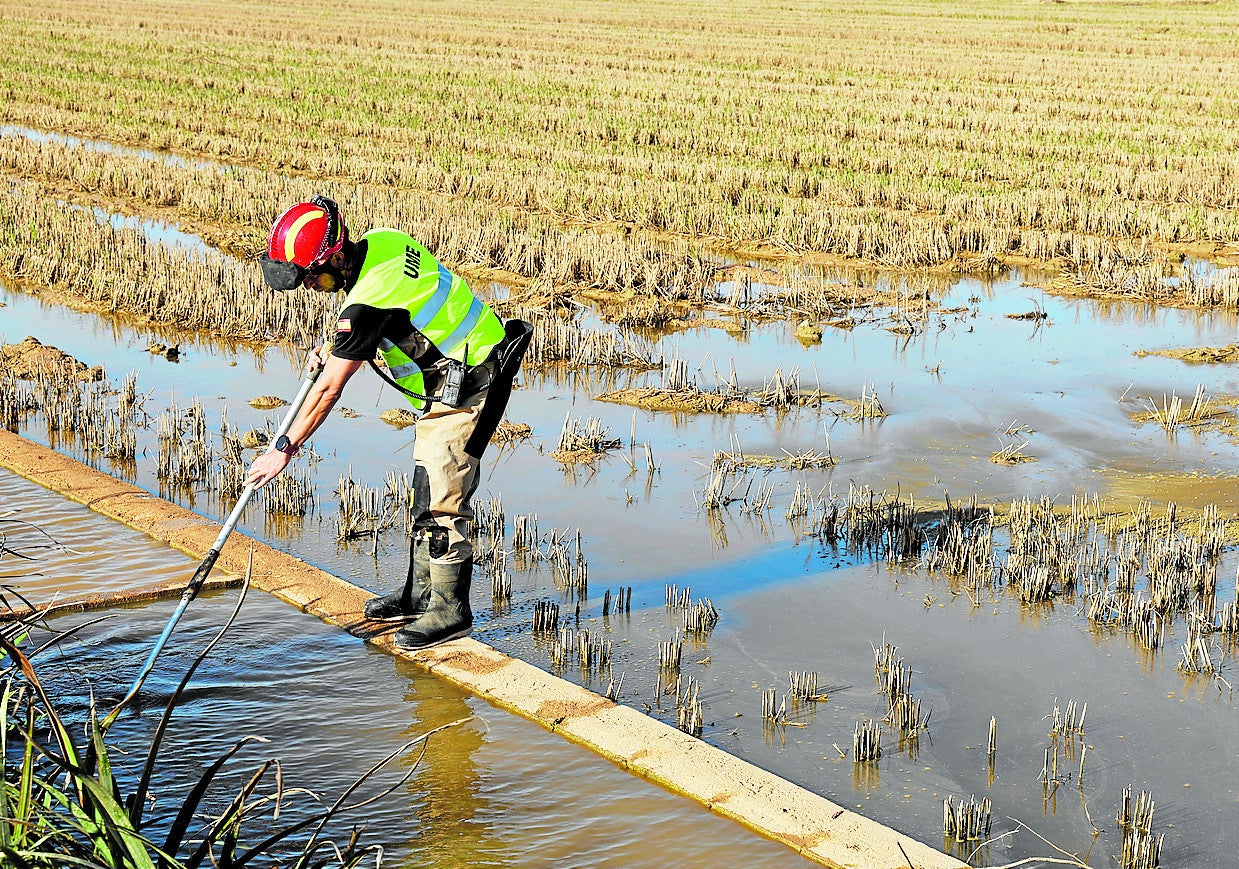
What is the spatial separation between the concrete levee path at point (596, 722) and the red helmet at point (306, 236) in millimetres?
1507

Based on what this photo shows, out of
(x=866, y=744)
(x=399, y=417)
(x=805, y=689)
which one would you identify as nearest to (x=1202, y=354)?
(x=399, y=417)

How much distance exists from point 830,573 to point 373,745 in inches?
101

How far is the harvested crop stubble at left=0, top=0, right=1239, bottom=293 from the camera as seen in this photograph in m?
15.6

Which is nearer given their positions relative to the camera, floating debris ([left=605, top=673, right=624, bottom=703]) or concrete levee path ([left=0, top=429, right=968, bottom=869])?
concrete levee path ([left=0, top=429, right=968, bottom=869])

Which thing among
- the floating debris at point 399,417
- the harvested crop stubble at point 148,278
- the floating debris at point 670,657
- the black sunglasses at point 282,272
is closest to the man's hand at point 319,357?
the black sunglasses at point 282,272

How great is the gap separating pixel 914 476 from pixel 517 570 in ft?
8.42

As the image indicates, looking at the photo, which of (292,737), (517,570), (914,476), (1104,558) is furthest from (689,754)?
(914,476)

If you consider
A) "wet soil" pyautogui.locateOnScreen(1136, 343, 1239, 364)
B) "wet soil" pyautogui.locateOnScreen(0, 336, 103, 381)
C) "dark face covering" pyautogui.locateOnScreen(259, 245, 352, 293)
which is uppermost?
"dark face covering" pyautogui.locateOnScreen(259, 245, 352, 293)

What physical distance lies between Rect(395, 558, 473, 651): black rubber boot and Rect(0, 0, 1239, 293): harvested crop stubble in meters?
7.56

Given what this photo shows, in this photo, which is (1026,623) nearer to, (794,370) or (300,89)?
(794,370)

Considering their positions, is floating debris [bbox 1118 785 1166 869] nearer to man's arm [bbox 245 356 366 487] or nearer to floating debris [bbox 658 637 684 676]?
floating debris [bbox 658 637 684 676]

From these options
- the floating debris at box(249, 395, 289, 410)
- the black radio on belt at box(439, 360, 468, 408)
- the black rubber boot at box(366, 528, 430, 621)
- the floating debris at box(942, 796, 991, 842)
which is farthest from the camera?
the floating debris at box(249, 395, 289, 410)

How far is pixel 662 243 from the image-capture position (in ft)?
47.8

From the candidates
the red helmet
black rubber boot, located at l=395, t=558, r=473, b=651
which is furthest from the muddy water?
the red helmet
